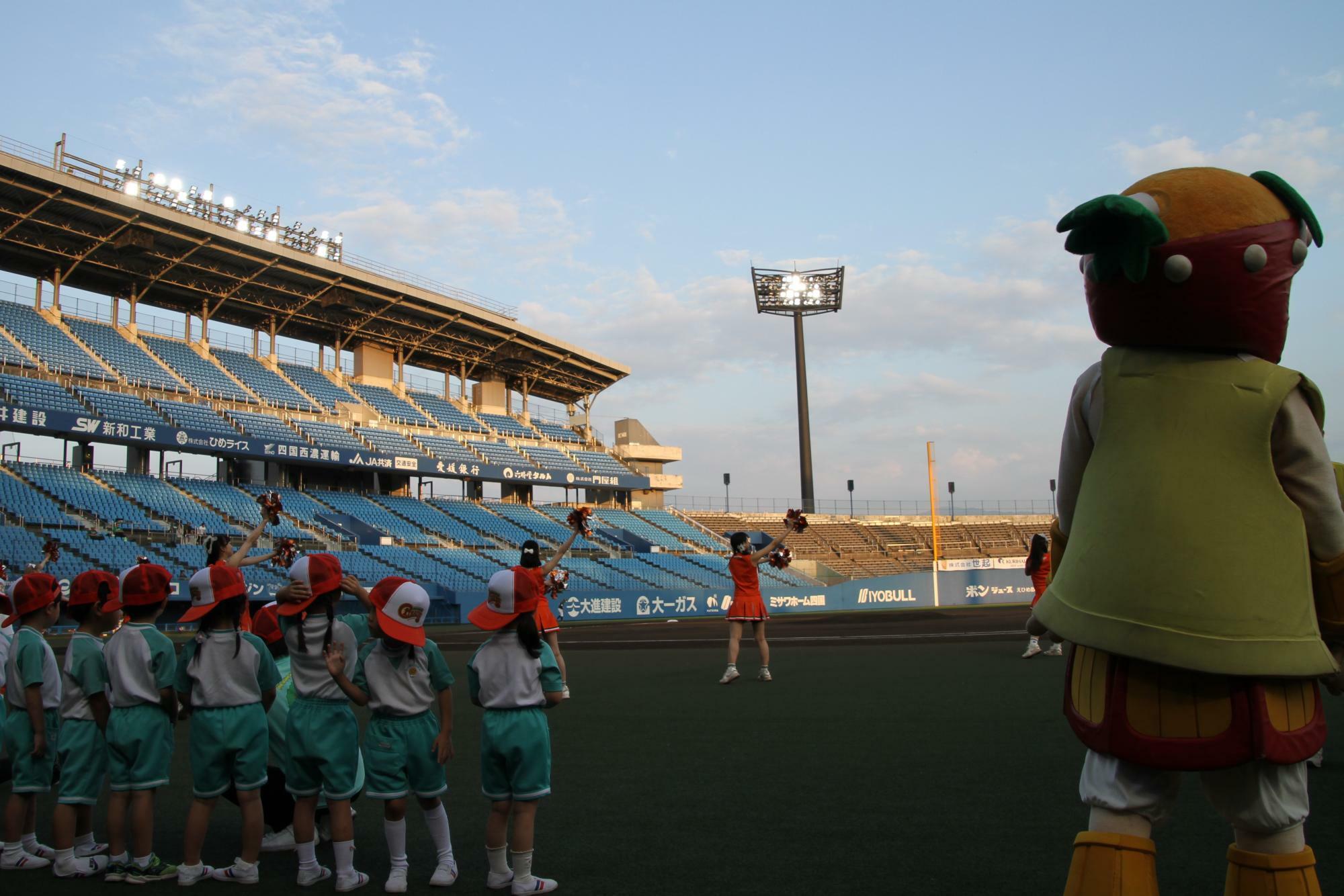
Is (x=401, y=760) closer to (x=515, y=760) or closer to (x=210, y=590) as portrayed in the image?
(x=515, y=760)

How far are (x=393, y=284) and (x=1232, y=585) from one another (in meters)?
42.6

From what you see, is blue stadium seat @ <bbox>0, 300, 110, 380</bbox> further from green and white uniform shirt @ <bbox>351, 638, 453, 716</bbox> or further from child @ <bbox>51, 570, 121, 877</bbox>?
green and white uniform shirt @ <bbox>351, 638, 453, 716</bbox>

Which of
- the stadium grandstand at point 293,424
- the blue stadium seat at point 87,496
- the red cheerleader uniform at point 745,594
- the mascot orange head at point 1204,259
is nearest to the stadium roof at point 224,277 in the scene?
the stadium grandstand at point 293,424

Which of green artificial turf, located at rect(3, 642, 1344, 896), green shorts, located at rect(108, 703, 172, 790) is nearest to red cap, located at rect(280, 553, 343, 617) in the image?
green shorts, located at rect(108, 703, 172, 790)

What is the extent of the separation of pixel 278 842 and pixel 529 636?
2.30 m

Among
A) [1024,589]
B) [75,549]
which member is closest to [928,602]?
[1024,589]

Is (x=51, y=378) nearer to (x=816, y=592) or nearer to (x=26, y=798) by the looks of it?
(x=816, y=592)

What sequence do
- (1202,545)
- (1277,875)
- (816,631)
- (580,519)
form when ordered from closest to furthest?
(1277,875)
(1202,545)
(580,519)
(816,631)

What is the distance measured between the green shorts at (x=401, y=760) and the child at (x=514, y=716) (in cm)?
30

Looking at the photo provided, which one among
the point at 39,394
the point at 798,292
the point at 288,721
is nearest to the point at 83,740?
the point at 288,721

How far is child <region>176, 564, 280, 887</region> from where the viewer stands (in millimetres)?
4973

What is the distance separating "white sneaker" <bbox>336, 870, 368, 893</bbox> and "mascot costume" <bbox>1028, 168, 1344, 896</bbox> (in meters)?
3.41

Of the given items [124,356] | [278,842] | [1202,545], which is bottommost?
[278,842]

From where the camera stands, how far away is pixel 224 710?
206 inches
